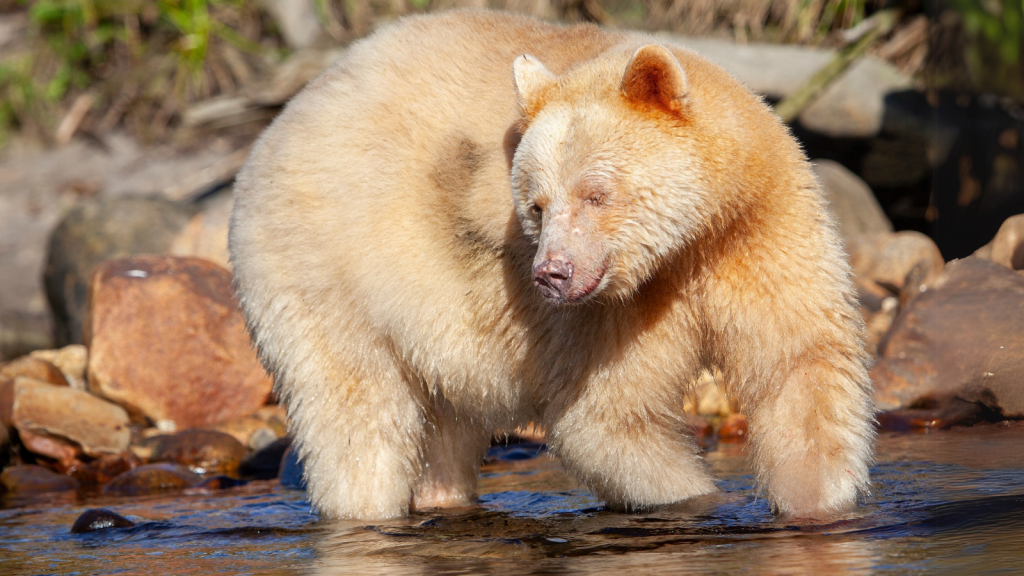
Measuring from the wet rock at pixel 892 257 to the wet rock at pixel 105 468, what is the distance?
230 inches

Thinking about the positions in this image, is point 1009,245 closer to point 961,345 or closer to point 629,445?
point 961,345

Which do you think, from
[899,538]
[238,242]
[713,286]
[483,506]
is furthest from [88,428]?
[899,538]

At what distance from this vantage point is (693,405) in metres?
8.16

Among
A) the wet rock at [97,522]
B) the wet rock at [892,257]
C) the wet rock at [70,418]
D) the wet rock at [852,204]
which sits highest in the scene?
the wet rock at [852,204]

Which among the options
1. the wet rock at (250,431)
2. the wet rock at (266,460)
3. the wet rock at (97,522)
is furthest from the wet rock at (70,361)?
the wet rock at (97,522)

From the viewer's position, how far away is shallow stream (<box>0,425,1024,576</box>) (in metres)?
3.66

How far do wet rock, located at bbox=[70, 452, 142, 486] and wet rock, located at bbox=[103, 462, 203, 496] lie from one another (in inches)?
19.8

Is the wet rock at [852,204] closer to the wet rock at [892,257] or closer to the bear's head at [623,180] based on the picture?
the wet rock at [892,257]

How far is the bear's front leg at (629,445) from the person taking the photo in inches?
183

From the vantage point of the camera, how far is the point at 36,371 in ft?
30.9

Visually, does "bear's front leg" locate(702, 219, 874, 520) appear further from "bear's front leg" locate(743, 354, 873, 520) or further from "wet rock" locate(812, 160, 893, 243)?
"wet rock" locate(812, 160, 893, 243)

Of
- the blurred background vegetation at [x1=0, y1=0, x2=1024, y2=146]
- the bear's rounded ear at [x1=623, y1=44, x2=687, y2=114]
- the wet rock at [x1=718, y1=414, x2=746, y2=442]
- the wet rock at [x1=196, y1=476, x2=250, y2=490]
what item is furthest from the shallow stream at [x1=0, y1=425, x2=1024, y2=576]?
the blurred background vegetation at [x1=0, y1=0, x2=1024, y2=146]

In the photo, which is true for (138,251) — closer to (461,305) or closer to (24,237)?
(24,237)

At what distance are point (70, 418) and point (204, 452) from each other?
3.71ft
